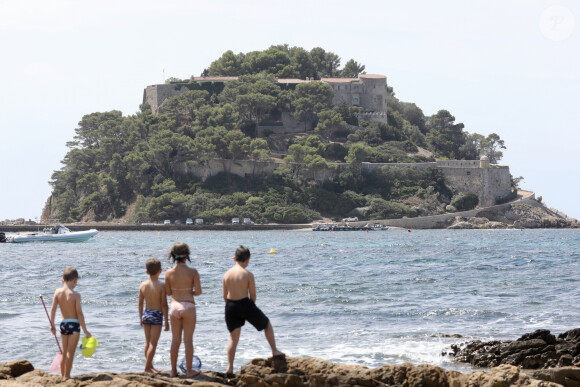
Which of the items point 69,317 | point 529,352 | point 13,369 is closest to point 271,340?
point 69,317

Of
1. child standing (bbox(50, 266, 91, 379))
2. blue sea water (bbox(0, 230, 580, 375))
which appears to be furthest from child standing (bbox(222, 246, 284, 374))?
blue sea water (bbox(0, 230, 580, 375))

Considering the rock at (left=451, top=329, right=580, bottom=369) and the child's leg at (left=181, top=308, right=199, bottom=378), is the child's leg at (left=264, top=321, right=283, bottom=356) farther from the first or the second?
the rock at (left=451, top=329, right=580, bottom=369)

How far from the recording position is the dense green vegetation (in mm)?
85375

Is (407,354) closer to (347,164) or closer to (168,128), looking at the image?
(347,164)

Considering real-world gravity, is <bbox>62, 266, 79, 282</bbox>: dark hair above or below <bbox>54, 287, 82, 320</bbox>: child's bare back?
above

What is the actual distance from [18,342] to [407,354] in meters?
6.98

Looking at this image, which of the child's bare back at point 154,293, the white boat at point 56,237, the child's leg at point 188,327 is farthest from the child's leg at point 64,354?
the white boat at point 56,237

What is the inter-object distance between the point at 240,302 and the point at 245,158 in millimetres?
82475

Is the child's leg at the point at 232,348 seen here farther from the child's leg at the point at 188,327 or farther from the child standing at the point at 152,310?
the child standing at the point at 152,310

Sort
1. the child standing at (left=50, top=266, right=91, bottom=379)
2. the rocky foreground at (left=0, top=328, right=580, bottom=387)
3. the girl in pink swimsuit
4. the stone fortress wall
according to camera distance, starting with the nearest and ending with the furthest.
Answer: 1. the rocky foreground at (left=0, top=328, right=580, bottom=387)
2. the child standing at (left=50, top=266, right=91, bottom=379)
3. the girl in pink swimsuit
4. the stone fortress wall

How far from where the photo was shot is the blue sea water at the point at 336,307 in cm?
1363

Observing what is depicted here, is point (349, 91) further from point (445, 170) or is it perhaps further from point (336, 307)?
point (336, 307)

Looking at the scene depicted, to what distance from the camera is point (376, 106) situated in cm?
10456

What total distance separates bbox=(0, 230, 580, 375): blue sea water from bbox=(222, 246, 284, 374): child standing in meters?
3.67
